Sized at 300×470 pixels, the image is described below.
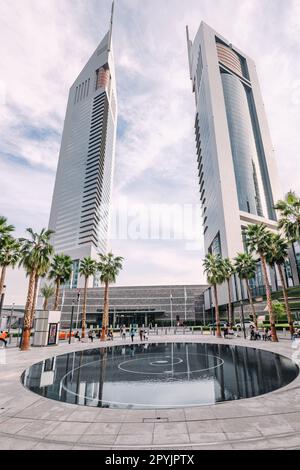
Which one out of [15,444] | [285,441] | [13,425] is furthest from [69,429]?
[285,441]

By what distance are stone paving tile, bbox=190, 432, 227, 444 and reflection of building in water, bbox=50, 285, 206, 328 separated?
295 ft

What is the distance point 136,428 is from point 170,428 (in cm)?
106

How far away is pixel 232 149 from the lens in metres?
96.8

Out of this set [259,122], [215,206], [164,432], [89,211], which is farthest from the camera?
[89,211]

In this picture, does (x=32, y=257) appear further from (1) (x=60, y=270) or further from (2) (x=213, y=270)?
(2) (x=213, y=270)

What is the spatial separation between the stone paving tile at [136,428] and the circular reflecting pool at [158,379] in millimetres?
2109

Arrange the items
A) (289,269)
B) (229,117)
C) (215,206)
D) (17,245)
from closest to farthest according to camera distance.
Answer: (17,245) → (289,269) → (215,206) → (229,117)

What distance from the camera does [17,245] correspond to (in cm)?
3375

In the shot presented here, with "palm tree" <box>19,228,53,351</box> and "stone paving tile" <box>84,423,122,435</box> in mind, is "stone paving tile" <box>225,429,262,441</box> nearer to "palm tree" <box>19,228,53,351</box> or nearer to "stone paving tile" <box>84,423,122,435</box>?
"stone paving tile" <box>84,423,122,435</box>

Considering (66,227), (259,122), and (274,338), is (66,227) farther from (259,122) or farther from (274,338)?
(274,338)

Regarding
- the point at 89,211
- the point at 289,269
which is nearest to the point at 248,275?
the point at 289,269

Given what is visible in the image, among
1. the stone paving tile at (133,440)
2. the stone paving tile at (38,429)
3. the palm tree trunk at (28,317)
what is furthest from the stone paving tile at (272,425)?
the palm tree trunk at (28,317)

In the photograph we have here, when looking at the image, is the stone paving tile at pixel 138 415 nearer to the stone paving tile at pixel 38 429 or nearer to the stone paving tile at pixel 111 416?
the stone paving tile at pixel 111 416
